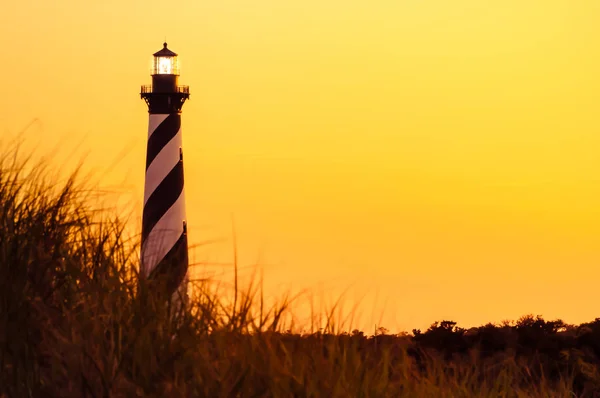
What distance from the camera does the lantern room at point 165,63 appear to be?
26.3m

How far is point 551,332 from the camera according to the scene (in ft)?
40.9

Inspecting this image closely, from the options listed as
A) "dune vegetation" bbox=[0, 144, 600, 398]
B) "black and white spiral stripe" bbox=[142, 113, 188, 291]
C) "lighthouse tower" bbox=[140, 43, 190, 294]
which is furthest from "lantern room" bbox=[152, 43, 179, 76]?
"dune vegetation" bbox=[0, 144, 600, 398]

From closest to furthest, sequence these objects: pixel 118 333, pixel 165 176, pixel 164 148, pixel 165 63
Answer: pixel 118 333
pixel 165 176
pixel 164 148
pixel 165 63

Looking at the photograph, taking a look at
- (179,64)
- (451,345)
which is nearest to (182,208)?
(179,64)

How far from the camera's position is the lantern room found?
1036 inches

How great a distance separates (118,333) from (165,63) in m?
21.2

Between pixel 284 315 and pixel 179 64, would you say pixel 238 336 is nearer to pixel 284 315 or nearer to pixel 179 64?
pixel 284 315

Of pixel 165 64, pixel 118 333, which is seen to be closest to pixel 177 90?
pixel 165 64

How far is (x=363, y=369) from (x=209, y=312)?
3.54ft

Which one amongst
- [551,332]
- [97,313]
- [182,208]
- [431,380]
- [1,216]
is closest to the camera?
[97,313]

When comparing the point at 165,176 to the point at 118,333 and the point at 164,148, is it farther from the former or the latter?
the point at 118,333

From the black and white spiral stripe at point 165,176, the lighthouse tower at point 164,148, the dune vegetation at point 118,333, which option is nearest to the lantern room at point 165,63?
the lighthouse tower at point 164,148

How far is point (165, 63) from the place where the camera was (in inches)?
1042

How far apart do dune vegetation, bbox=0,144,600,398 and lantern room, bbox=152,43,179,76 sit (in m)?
19.1
